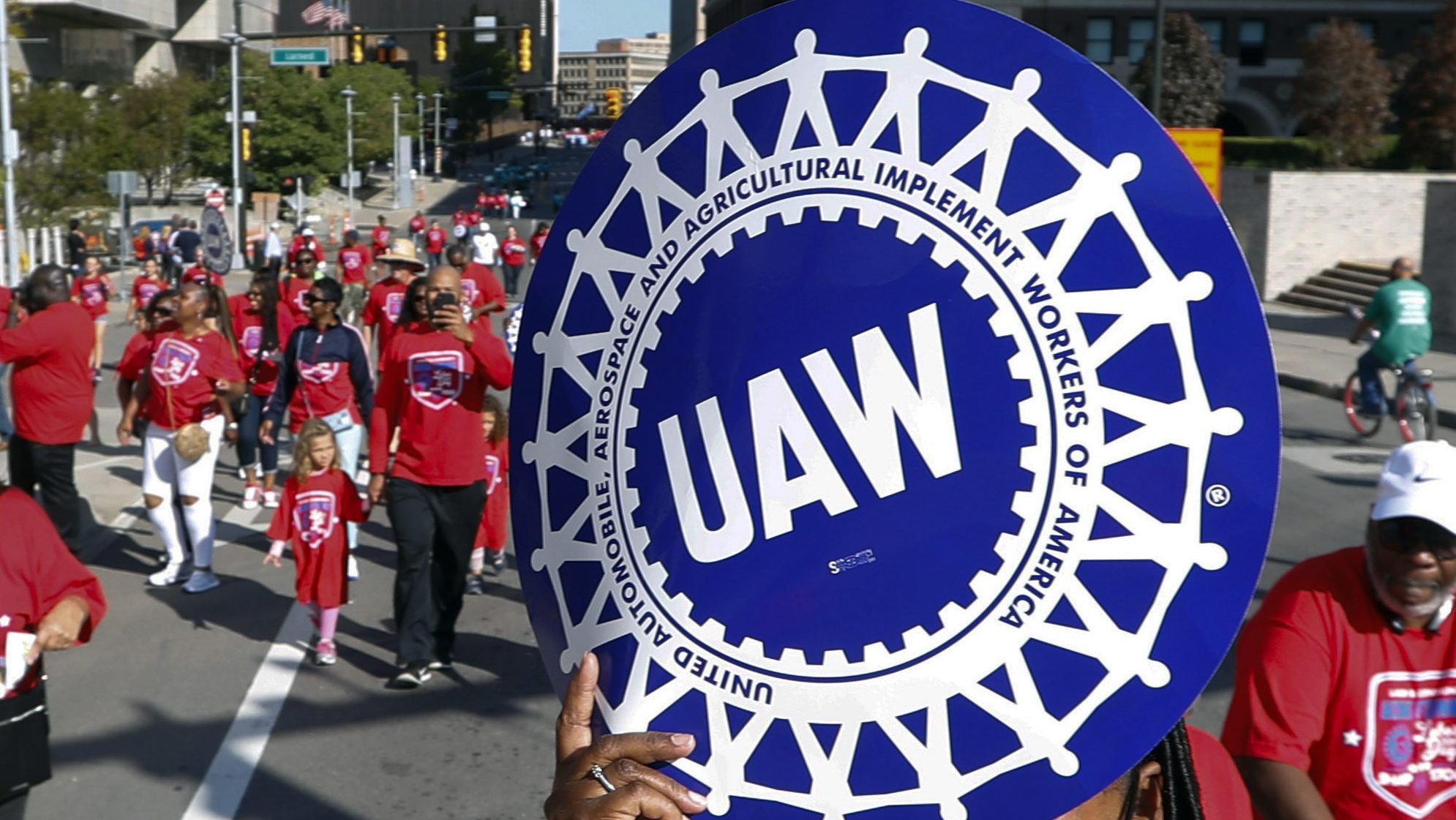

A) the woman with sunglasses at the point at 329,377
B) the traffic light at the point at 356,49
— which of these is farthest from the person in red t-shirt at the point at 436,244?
the woman with sunglasses at the point at 329,377

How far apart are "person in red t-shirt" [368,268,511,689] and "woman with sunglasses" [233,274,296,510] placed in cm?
491

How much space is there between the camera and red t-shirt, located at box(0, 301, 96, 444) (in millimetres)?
9328

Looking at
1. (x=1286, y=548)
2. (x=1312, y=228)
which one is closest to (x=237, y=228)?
(x=1312, y=228)

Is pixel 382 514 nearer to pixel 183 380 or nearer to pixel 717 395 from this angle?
pixel 183 380

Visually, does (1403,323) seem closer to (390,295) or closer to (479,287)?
(479,287)

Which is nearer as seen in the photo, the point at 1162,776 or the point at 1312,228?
the point at 1162,776

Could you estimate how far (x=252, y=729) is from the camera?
697 cm

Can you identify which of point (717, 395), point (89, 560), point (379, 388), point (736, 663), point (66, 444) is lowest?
point (89, 560)

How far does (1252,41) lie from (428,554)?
171 ft

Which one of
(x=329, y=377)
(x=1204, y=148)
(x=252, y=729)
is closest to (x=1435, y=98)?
(x=1204, y=148)

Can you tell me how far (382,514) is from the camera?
39.1ft

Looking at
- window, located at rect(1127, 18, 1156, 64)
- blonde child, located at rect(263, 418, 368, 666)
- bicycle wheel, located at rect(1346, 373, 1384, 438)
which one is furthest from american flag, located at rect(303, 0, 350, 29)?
blonde child, located at rect(263, 418, 368, 666)

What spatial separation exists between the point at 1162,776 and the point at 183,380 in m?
8.55

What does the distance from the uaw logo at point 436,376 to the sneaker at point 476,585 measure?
8.18 ft
